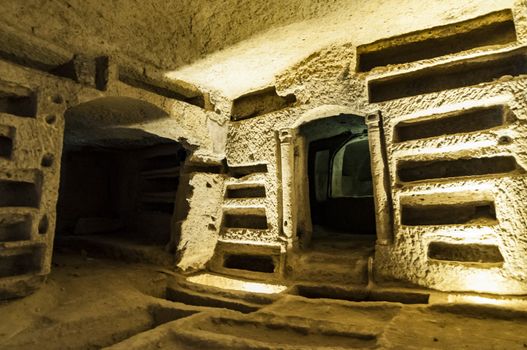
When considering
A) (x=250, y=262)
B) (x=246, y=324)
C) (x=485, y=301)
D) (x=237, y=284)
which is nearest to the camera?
(x=246, y=324)

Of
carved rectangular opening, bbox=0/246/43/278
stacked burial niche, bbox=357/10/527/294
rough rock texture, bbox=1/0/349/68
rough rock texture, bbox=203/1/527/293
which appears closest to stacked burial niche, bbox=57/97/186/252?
rough rock texture, bbox=1/0/349/68

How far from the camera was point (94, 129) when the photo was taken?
4715 millimetres

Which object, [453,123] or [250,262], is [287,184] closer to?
[250,262]

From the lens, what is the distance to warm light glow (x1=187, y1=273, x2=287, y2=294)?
12.6ft

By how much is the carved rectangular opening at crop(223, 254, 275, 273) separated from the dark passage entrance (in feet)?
4.59

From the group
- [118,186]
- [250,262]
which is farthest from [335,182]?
[118,186]

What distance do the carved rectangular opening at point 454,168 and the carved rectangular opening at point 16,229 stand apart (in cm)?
346

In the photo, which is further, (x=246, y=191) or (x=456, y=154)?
(x=246, y=191)

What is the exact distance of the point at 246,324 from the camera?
2.51 meters

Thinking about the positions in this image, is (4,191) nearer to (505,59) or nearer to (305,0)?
(305,0)

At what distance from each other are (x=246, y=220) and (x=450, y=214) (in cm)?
240

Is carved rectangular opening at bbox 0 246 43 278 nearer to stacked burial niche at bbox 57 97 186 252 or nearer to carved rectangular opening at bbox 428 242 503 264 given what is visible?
stacked burial niche at bbox 57 97 186 252

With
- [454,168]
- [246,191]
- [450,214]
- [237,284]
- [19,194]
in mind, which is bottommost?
[237,284]

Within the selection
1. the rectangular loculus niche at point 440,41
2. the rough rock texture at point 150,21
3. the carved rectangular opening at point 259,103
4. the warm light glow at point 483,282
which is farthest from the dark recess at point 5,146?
the warm light glow at point 483,282
